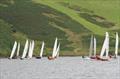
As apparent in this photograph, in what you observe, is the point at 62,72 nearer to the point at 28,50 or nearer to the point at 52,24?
the point at 28,50

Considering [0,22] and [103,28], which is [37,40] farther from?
[103,28]

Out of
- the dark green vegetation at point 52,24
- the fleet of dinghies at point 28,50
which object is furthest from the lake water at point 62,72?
→ the dark green vegetation at point 52,24

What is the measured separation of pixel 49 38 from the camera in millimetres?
166500

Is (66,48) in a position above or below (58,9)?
below

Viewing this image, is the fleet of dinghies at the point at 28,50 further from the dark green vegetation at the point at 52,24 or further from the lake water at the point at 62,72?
the lake water at the point at 62,72

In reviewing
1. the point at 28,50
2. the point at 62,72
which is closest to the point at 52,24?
the point at 28,50

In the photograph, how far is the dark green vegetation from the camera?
538 ft

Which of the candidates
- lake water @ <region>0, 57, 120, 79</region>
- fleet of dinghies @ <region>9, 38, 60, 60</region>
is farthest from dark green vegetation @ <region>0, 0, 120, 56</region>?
lake water @ <region>0, 57, 120, 79</region>

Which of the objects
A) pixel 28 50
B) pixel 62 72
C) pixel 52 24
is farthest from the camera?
pixel 52 24

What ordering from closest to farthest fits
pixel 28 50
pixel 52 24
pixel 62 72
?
1. pixel 62 72
2. pixel 28 50
3. pixel 52 24

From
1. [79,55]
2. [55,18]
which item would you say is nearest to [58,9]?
[55,18]

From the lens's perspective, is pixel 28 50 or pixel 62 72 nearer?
pixel 62 72

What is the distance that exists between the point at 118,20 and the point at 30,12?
2954 cm

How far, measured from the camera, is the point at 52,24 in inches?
6811
